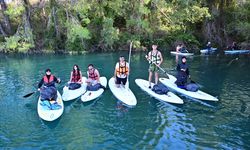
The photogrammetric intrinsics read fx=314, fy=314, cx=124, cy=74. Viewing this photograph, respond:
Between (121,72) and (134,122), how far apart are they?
12.8ft

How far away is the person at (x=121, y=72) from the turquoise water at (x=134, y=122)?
743 mm

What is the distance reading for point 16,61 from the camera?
2738 cm

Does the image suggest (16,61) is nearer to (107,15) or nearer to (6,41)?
(6,41)

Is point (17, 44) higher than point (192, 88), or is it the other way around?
point (17, 44)

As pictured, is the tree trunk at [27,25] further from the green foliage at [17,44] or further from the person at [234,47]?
the person at [234,47]

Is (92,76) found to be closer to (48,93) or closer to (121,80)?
(121,80)

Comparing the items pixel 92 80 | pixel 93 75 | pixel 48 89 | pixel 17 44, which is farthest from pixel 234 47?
pixel 48 89

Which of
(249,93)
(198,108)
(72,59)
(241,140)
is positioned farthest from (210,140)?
(72,59)

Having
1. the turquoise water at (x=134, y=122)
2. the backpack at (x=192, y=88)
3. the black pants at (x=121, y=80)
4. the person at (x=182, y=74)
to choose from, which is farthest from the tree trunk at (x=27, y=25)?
the backpack at (x=192, y=88)

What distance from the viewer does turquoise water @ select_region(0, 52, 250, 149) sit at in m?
9.73

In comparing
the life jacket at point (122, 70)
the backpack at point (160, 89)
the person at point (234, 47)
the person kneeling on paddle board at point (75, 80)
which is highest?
the person at point (234, 47)

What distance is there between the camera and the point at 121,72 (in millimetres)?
14805

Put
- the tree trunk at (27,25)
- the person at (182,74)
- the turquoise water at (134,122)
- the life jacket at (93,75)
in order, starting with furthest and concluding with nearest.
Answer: the tree trunk at (27,25) → the life jacket at (93,75) → the person at (182,74) → the turquoise water at (134,122)

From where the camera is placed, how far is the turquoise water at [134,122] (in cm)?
973
